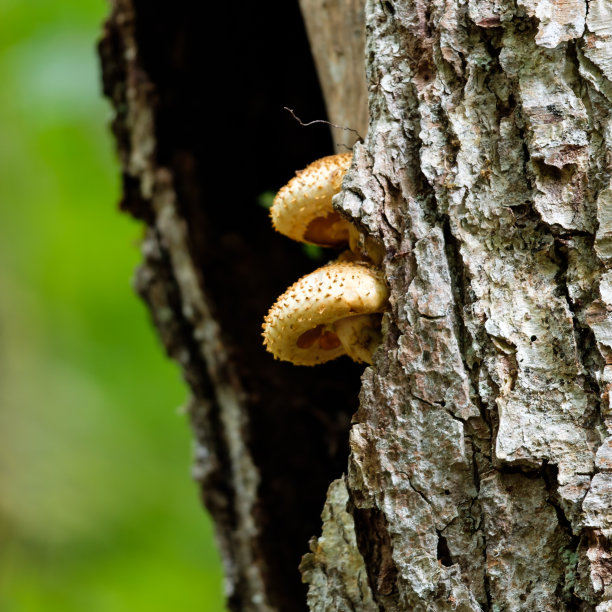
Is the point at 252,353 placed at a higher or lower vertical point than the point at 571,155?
higher

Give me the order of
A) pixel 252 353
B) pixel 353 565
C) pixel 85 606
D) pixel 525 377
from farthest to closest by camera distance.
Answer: pixel 85 606
pixel 252 353
pixel 353 565
pixel 525 377

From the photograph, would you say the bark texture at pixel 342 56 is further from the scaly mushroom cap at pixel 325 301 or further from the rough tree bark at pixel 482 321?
the scaly mushroom cap at pixel 325 301

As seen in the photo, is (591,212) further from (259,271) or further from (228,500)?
(228,500)

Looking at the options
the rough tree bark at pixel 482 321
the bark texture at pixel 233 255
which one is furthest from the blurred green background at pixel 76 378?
the rough tree bark at pixel 482 321

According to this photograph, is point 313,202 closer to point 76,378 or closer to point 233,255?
point 233,255

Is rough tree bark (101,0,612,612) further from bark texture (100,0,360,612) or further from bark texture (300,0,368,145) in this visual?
bark texture (100,0,360,612)

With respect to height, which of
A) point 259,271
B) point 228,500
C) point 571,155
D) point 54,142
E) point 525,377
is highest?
point 54,142

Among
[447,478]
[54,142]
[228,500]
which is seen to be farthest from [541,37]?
[54,142]
